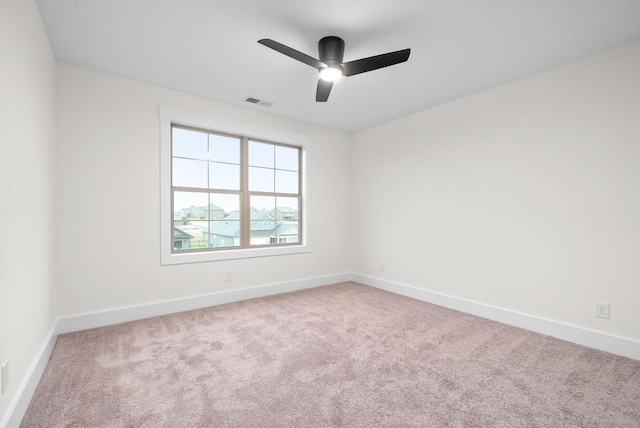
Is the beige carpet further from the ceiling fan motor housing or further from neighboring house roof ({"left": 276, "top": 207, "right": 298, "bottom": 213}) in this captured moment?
the ceiling fan motor housing

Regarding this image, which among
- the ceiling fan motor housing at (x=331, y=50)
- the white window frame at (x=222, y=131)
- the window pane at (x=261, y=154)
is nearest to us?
the ceiling fan motor housing at (x=331, y=50)

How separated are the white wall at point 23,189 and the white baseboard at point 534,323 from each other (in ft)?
12.9

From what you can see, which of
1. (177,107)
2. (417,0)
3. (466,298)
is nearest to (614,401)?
(466,298)

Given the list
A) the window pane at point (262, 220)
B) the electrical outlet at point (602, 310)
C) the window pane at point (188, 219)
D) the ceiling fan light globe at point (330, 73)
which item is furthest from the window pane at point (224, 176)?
the electrical outlet at point (602, 310)

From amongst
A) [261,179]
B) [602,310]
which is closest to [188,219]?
[261,179]

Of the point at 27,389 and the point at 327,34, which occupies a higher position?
the point at 327,34

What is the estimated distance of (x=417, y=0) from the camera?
197 cm

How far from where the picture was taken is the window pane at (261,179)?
421 cm

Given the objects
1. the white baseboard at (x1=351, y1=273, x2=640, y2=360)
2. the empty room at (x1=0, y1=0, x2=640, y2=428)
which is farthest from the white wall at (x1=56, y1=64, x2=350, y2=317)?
the white baseboard at (x1=351, y1=273, x2=640, y2=360)

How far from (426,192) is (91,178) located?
156 inches

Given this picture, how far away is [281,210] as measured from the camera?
4.56 m

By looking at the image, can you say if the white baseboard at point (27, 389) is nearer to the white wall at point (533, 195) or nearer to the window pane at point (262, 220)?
the window pane at point (262, 220)

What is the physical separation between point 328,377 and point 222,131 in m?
3.20

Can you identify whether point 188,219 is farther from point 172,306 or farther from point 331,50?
point 331,50
